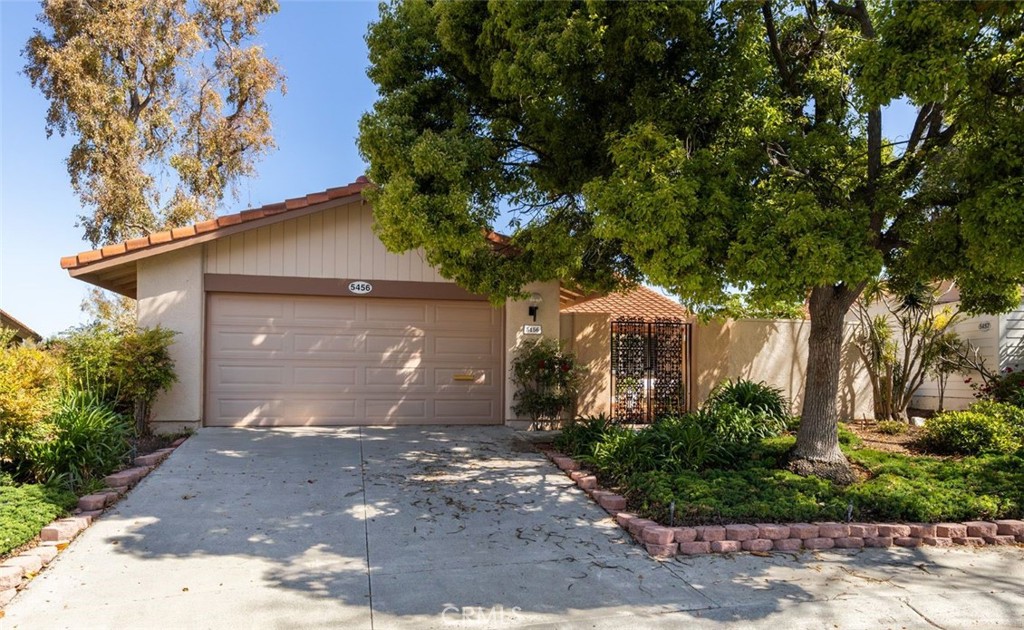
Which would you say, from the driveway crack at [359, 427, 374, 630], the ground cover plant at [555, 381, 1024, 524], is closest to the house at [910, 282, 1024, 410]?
the ground cover plant at [555, 381, 1024, 524]

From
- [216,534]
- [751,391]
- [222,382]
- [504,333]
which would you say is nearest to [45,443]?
[216,534]

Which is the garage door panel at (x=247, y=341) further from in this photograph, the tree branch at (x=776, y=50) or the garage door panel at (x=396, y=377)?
the tree branch at (x=776, y=50)

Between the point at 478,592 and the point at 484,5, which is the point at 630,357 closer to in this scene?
the point at 484,5

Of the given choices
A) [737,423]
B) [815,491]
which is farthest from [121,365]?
[815,491]

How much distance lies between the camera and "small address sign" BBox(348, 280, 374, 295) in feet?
33.3

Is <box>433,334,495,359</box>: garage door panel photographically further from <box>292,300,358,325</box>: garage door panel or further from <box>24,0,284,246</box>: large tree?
<box>24,0,284,246</box>: large tree

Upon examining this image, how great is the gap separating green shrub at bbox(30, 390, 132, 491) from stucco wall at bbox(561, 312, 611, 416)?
679cm

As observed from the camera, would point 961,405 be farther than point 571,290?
Yes

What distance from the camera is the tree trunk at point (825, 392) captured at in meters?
7.23

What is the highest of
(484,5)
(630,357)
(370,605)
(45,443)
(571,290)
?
(484,5)

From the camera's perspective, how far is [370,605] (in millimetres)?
4348

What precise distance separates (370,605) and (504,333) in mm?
6653

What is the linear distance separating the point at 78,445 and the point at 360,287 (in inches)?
179

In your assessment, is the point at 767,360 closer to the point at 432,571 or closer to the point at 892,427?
the point at 892,427
